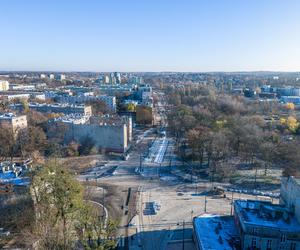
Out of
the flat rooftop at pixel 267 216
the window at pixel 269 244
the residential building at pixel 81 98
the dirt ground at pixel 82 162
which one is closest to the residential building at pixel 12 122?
the dirt ground at pixel 82 162

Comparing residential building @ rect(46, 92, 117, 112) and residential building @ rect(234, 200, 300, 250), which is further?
residential building @ rect(46, 92, 117, 112)

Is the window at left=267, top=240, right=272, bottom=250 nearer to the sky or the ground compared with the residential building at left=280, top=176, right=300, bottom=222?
nearer to the ground

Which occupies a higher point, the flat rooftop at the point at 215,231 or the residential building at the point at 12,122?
the residential building at the point at 12,122

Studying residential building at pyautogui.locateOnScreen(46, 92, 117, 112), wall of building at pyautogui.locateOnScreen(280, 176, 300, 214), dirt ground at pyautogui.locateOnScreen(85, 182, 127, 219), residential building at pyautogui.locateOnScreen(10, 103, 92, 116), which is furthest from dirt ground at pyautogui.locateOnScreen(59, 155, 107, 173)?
residential building at pyautogui.locateOnScreen(46, 92, 117, 112)

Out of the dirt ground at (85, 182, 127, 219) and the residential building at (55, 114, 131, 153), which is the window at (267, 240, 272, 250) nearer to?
the dirt ground at (85, 182, 127, 219)

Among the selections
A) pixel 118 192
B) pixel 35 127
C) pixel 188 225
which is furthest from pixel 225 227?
pixel 35 127

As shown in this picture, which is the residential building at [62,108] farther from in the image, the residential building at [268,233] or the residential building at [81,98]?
the residential building at [268,233]
